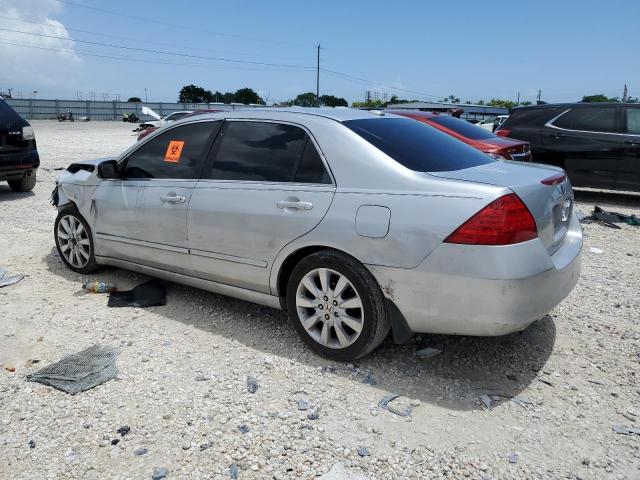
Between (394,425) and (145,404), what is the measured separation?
55.7 inches

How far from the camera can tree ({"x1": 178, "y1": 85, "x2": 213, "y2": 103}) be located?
91312mm

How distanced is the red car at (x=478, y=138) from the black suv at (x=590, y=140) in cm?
Result: 145

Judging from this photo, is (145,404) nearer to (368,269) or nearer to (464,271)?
(368,269)

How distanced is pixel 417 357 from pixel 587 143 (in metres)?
7.47

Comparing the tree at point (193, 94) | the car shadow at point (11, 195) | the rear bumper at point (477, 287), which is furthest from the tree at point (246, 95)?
the rear bumper at point (477, 287)

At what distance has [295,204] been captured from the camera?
138 inches

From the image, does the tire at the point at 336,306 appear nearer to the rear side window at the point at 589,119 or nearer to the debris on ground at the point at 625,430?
the debris on ground at the point at 625,430

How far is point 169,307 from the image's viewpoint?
4.50m

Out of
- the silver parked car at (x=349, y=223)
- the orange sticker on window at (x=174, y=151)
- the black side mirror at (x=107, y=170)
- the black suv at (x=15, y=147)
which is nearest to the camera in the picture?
the silver parked car at (x=349, y=223)

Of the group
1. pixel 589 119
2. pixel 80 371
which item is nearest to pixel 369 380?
pixel 80 371

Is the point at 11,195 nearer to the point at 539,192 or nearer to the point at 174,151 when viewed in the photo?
the point at 174,151

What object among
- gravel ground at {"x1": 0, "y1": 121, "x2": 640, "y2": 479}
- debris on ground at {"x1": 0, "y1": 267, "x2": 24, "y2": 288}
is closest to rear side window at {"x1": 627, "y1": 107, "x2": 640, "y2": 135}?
gravel ground at {"x1": 0, "y1": 121, "x2": 640, "y2": 479}

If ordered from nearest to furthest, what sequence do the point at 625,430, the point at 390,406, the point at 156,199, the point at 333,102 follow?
the point at 625,430, the point at 390,406, the point at 156,199, the point at 333,102

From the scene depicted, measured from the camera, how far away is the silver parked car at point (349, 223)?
9.73ft
